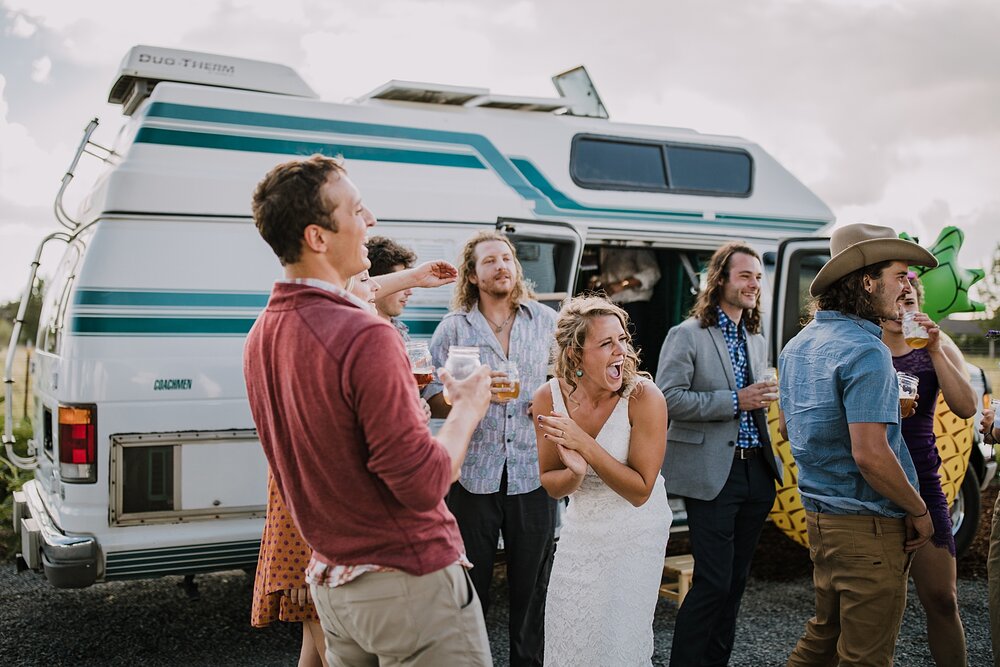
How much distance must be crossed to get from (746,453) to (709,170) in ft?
7.68

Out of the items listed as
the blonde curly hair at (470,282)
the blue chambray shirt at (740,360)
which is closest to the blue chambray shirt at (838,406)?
the blue chambray shirt at (740,360)

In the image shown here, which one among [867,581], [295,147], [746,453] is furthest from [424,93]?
[867,581]

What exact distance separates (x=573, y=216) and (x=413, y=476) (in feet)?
11.9

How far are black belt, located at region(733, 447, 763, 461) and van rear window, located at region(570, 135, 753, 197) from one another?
1.98m

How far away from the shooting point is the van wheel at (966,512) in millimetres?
6109

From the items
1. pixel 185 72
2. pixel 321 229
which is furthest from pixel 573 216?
pixel 321 229

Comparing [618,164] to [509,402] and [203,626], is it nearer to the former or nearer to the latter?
[509,402]

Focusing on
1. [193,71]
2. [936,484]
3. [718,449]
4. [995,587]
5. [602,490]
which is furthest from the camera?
[193,71]

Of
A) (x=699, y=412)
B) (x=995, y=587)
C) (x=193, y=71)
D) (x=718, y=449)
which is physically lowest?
(x=995, y=587)

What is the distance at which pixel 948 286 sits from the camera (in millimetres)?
5859

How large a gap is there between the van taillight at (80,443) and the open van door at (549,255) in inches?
91.7

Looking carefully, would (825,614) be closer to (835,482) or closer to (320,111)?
(835,482)

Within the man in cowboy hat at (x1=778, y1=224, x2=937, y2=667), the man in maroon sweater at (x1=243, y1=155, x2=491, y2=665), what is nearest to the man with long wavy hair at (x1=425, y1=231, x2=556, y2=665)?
the man in cowboy hat at (x1=778, y1=224, x2=937, y2=667)

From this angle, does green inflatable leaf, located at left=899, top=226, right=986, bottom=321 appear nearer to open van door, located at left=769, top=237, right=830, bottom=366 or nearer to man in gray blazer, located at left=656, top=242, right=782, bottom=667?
open van door, located at left=769, top=237, right=830, bottom=366
